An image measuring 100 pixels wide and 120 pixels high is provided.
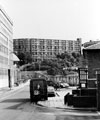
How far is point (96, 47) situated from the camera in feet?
108

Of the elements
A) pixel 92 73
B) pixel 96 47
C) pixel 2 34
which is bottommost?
pixel 92 73

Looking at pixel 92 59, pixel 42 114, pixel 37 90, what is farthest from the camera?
pixel 37 90

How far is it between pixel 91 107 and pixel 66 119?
8.00 m

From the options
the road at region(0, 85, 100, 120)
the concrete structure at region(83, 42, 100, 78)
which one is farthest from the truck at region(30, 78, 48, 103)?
the road at region(0, 85, 100, 120)

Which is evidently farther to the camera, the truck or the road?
the truck

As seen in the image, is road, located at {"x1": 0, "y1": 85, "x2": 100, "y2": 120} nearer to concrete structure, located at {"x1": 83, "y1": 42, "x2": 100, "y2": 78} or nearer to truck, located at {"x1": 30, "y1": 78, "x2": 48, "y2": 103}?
concrete structure, located at {"x1": 83, "y1": 42, "x2": 100, "y2": 78}

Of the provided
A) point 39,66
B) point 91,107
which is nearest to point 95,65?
point 91,107

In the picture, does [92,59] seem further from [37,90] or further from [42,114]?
[42,114]

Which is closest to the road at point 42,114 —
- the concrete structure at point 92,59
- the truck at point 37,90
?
the concrete structure at point 92,59

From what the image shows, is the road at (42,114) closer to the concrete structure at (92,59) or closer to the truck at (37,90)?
the concrete structure at (92,59)

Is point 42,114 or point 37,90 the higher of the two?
point 37,90

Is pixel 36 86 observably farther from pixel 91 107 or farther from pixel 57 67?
pixel 57 67

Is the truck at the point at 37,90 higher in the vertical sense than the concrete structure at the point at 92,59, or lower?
lower

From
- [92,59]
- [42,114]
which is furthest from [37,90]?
[42,114]
